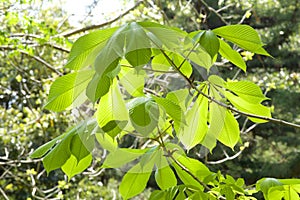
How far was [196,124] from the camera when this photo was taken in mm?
375

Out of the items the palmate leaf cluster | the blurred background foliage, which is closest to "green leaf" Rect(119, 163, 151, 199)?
the palmate leaf cluster

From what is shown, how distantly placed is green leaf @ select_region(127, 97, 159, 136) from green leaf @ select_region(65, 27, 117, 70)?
0.14ft

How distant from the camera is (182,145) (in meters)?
0.38

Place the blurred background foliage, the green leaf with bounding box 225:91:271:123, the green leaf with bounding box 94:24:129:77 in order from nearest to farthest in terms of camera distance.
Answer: the green leaf with bounding box 94:24:129:77, the green leaf with bounding box 225:91:271:123, the blurred background foliage

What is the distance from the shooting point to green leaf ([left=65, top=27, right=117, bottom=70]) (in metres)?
0.30

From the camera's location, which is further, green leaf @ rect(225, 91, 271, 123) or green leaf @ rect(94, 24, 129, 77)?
green leaf @ rect(225, 91, 271, 123)

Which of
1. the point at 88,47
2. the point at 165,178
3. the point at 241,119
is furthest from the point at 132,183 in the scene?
the point at 241,119

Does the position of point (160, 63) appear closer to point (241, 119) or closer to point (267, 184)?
point (267, 184)

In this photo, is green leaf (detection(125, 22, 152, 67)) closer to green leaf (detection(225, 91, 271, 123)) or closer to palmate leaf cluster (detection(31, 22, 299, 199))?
palmate leaf cluster (detection(31, 22, 299, 199))

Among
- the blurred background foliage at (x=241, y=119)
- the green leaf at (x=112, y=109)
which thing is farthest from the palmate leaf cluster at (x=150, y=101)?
the blurred background foliage at (x=241, y=119)

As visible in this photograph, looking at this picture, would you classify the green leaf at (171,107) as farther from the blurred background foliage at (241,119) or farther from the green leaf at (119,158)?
the blurred background foliage at (241,119)

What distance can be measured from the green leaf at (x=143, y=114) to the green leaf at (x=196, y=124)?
0.07 meters

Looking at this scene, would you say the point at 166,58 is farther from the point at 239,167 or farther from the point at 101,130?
the point at 239,167

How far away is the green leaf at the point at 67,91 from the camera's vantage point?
32 cm
